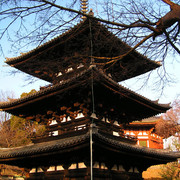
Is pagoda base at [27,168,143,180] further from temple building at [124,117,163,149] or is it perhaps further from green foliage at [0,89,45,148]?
temple building at [124,117,163,149]

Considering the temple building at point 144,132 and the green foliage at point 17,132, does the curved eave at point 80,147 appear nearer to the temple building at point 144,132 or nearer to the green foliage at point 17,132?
the green foliage at point 17,132

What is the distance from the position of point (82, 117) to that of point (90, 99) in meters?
1.00

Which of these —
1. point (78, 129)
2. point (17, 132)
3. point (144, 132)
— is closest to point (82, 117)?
point (78, 129)

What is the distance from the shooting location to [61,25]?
20.1 ft

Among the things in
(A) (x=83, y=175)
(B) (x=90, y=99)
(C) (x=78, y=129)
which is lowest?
(A) (x=83, y=175)

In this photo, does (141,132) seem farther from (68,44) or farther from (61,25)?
(61,25)

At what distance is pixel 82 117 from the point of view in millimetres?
10898

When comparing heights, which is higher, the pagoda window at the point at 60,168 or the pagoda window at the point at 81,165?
the pagoda window at the point at 81,165

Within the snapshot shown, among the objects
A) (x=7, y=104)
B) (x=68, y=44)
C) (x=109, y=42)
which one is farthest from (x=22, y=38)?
(x=7, y=104)

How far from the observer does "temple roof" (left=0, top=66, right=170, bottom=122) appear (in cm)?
984

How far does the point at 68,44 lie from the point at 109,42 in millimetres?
5252

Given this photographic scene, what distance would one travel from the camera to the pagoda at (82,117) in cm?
947

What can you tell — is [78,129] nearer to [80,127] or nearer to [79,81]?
[80,127]

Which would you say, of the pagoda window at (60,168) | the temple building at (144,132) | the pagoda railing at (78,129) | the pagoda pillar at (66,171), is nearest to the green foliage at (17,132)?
the temple building at (144,132)
